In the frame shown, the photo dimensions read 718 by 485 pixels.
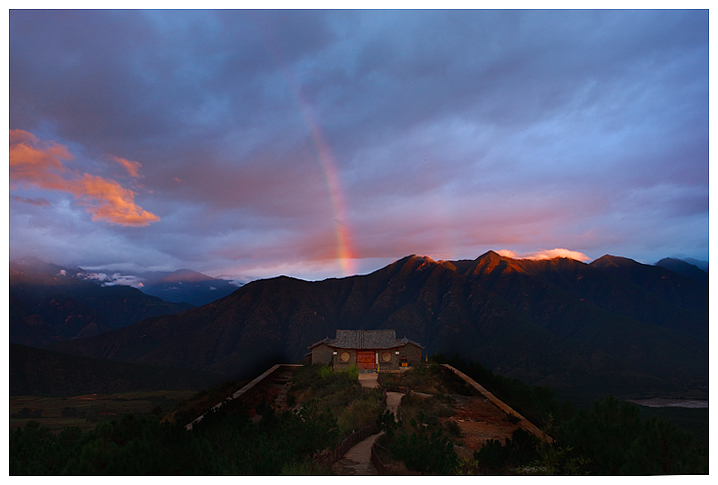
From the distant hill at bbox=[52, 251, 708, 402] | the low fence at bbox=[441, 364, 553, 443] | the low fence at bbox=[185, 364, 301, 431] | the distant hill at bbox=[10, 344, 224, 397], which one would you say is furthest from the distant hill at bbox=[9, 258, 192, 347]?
the low fence at bbox=[441, 364, 553, 443]

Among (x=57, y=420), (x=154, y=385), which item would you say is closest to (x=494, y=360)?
(x=154, y=385)

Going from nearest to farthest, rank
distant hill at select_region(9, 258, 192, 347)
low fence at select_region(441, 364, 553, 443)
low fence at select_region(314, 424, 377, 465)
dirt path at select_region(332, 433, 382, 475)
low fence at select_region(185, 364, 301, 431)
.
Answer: low fence at select_region(314, 424, 377, 465)
dirt path at select_region(332, 433, 382, 475)
low fence at select_region(441, 364, 553, 443)
low fence at select_region(185, 364, 301, 431)
distant hill at select_region(9, 258, 192, 347)

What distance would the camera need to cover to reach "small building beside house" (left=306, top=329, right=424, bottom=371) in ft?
120

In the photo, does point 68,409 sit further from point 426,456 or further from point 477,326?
point 477,326

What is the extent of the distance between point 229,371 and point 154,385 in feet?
179

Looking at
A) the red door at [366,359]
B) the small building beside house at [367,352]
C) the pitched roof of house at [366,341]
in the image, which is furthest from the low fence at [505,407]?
the red door at [366,359]

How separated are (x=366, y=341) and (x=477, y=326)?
11652 centimetres

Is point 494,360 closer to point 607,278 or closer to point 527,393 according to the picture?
point 527,393

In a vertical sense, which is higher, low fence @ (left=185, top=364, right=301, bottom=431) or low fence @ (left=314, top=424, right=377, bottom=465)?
low fence @ (left=314, top=424, right=377, bottom=465)

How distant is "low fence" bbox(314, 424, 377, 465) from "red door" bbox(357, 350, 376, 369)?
22.6 m

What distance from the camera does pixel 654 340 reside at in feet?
397

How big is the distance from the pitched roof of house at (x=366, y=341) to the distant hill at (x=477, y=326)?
6565 cm

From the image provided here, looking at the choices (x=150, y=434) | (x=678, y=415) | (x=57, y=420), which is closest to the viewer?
(x=150, y=434)

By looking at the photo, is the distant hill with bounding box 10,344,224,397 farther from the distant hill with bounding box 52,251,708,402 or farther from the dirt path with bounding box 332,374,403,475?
the dirt path with bounding box 332,374,403,475
